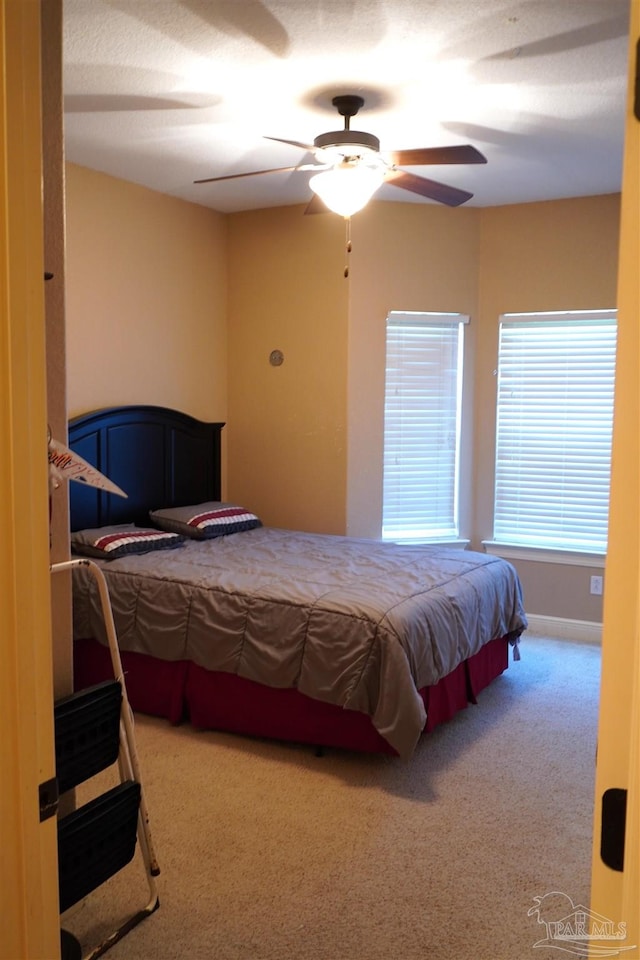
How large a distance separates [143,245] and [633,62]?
464cm

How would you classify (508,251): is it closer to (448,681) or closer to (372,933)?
(448,681)

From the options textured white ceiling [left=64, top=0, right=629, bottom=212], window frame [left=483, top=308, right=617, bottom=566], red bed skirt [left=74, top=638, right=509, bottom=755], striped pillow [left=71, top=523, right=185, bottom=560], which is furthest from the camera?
window frame [left=483, top=308, right=617, bottom=566]

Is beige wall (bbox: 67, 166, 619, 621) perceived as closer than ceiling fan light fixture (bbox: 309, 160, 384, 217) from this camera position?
No

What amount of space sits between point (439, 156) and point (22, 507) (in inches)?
105

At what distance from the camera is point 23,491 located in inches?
45.9

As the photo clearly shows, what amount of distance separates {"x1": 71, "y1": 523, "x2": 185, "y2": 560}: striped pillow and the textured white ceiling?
2.12 meters

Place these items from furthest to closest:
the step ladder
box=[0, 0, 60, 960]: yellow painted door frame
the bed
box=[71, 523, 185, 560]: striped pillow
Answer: box=[71, 523, 185, 560]: striped pillow < the bed < the step ladder < box=[0, 0, 60, 960]: yellow painted door frame

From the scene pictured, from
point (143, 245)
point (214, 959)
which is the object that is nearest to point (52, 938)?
point (214, 959)

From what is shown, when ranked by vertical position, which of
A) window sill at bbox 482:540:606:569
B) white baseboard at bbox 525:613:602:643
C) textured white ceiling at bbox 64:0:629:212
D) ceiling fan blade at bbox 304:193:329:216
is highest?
textured white ceiling at bbox 64:0:629:212

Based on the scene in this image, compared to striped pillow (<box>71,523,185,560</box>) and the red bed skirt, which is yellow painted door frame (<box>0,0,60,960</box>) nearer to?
the red bed skirt

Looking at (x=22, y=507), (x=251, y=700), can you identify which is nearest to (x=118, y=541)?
(x=251, y=700)

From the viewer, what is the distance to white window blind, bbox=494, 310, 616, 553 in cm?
533

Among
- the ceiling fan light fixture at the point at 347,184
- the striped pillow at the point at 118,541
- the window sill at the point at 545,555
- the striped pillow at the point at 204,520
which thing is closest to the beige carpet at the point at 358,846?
the striped pillow at the point at 118,541

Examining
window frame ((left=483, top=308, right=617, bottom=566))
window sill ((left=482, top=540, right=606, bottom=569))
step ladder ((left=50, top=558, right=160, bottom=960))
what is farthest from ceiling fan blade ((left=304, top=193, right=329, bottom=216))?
window sill ((left=482, top=540, right=606, bottom=569))
